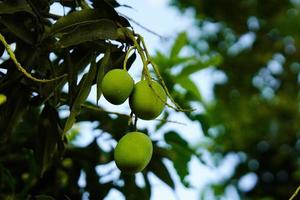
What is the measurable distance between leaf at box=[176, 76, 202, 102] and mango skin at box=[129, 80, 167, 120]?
0.88 metres

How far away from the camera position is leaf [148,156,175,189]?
4.58 ft

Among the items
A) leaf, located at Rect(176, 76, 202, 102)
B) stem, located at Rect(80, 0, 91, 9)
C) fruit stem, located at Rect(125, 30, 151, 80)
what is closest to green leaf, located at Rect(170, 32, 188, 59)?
leaf, located at Rect(176, 76, 202, 102)

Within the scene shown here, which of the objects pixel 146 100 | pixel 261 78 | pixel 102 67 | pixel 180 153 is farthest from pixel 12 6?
pixel 261 78

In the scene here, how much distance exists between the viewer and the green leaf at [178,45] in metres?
1.92

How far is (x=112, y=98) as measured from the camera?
882 millimetres

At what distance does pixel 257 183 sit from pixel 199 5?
80.1 inches

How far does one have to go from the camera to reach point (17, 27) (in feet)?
3.37

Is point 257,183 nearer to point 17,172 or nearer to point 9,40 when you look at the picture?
point 17,172

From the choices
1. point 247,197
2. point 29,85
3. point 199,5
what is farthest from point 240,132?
point 29,85

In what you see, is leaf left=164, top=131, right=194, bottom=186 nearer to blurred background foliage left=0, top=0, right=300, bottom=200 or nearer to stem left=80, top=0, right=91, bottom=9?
blurred background foliage left=0, top=0, right=300, bottom=200

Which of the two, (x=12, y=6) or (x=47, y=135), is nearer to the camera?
(x=12, y=6)

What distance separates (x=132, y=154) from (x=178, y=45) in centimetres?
109

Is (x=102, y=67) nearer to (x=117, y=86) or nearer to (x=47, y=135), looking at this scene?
(x=117, y=86)

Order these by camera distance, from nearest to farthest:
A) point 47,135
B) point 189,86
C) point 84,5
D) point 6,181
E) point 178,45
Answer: point 84,5 → point 47,135 → point 6,181 → point 189,86 → point 178,45
